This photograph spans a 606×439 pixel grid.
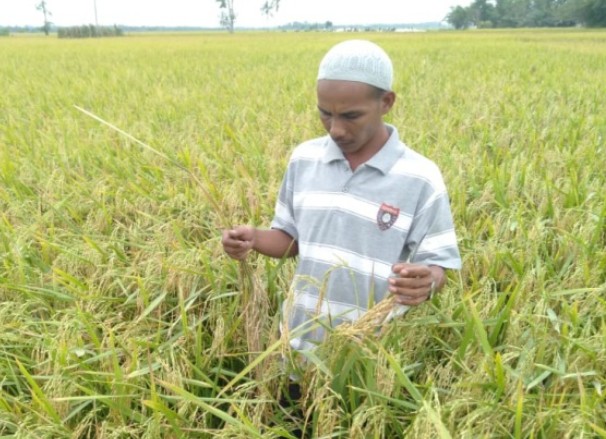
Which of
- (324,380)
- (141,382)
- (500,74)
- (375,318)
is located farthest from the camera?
(500,74)

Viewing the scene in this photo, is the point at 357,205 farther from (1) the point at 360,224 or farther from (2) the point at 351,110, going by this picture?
(2) the point at 351,110

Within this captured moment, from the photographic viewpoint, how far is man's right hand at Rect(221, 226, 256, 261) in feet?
3.70

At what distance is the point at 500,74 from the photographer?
6688 millimetres

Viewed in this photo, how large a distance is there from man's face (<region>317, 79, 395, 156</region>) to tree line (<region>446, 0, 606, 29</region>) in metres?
41.2

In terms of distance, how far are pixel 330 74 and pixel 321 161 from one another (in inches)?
8.8

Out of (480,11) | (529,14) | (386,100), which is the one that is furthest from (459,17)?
(386,100)

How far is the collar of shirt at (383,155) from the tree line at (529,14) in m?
41.1

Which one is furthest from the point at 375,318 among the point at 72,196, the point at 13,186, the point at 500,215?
the point at 13,186

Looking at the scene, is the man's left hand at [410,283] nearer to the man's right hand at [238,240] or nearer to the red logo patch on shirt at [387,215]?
the red logo patch on shirt at [387,215]

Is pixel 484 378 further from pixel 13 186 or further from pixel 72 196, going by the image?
pixel 13 186

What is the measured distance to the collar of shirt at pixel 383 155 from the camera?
1.13 metres

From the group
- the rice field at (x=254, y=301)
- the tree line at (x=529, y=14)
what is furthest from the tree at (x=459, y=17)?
the rice field at (x=254, y=301)

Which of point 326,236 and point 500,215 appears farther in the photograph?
point 500,215

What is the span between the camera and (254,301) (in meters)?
1.26
